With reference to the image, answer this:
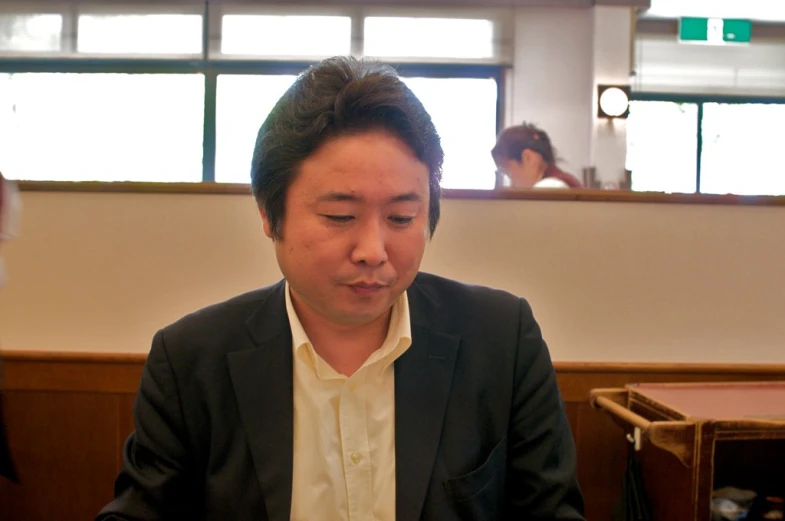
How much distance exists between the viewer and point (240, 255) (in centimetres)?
213

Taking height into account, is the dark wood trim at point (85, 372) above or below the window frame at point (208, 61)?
below

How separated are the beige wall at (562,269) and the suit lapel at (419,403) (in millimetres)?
1068

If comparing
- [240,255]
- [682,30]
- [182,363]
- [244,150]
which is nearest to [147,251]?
[240,255]

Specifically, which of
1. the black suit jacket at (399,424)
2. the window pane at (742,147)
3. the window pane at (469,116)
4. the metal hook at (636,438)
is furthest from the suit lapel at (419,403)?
the window pane at (742,147)

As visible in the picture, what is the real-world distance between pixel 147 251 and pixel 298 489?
4.28 feet

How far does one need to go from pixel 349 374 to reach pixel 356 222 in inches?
10.1

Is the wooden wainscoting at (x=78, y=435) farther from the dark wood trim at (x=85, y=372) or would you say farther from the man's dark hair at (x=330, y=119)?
the man's dark hair at (x=330, y=119)

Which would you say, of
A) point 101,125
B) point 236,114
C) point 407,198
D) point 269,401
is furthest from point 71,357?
point 101,125

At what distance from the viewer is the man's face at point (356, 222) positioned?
904 mm

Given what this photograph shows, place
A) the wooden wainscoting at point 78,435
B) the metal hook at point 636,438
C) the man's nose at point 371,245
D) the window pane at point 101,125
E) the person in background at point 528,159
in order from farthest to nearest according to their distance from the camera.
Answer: the window pane at point 101,125
the person in background at point 528,159
the wooden wainscoting at point 78,435
the metal hook at point 636,438
the man's nose at point 371,245

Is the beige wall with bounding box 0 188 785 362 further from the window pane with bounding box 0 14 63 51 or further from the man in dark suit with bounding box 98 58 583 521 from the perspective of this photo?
the window pane with bounding box 0 14 63 51

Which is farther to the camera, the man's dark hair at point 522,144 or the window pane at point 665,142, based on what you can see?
the window pane at point 665,142

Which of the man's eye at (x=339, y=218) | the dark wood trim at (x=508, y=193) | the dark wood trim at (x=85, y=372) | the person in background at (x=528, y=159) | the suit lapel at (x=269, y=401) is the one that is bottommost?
the dark wood trim at (x=85, y=372)

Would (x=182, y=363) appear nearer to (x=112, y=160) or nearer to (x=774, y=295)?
(x=774, y=295)
